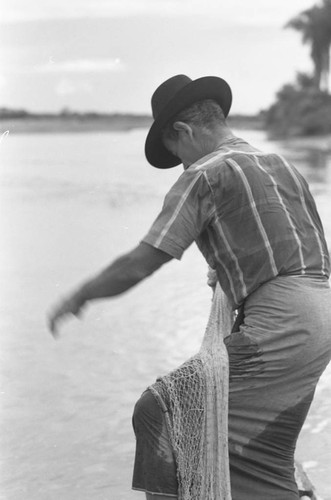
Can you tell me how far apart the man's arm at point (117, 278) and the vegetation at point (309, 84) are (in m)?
65.3

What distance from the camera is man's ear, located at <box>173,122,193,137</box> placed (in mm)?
3338

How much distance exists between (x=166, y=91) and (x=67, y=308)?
0.77 metres

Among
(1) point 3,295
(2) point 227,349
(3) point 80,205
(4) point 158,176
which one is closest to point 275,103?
(4) point 158,176

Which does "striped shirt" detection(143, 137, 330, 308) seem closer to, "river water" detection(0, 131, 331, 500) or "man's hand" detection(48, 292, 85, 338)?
"man's hand" detection(48, 292, 85, 338)

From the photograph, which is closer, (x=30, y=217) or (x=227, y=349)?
(x=227, y=349)

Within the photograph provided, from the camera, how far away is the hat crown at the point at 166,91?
3.40 meters

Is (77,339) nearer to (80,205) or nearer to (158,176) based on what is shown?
(80,205)

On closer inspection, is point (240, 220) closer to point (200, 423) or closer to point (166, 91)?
point (166, 91)

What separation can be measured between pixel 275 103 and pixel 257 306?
75.4 meters

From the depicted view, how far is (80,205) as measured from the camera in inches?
674

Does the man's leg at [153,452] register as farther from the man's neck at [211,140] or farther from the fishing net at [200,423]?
the man's neck at [211,140]

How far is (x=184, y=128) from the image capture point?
3.34 meters

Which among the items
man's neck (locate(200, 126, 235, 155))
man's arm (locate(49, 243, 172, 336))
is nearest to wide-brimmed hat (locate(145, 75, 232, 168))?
man's neck (locate(200, 126, 235, 155))

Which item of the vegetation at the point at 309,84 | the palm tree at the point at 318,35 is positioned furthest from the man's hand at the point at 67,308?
the palm tree at the point at 318,35
